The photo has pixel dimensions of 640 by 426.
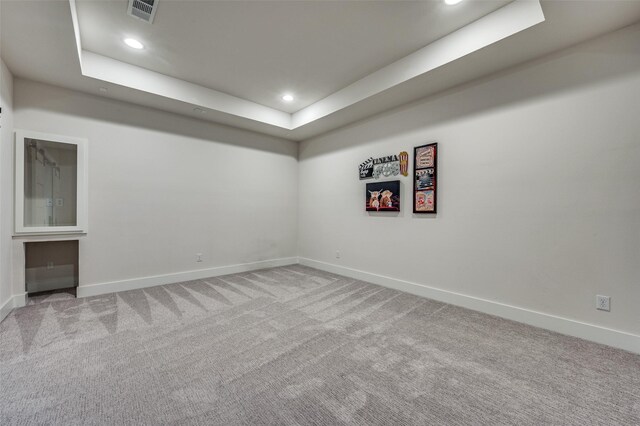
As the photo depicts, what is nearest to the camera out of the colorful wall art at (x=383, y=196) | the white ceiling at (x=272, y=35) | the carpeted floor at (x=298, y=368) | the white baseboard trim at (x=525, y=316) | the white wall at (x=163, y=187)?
the carpeted floor at (x=298, y=368)

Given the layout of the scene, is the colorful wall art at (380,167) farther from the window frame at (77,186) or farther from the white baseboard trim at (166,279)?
the window frame at (77,186)

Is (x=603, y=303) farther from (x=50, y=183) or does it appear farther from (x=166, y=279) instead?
(x=50, y=183)

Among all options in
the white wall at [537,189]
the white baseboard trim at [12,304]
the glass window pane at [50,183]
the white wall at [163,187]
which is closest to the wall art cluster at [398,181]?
the white wall at [537,189]

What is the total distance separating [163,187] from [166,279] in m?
1.46

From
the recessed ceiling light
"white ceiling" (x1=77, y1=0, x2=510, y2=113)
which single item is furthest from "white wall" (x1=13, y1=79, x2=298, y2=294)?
the recessed ceiling light

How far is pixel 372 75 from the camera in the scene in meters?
3.65

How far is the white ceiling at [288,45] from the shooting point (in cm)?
238

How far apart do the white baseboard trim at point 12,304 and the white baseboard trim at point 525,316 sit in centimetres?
447

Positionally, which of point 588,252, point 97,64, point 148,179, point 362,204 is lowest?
point 588,252

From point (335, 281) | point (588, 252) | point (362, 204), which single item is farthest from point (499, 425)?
point (362, 204)

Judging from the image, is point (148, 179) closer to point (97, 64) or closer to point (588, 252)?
point (97, 64)

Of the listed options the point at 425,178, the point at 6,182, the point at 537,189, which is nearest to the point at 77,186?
the point at 6,182

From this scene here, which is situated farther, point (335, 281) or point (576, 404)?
point (335, 281)

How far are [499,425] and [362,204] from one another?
134 inches
